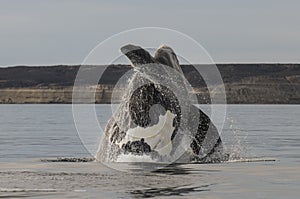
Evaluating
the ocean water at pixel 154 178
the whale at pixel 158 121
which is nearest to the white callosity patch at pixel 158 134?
the whale at pixel 158 121

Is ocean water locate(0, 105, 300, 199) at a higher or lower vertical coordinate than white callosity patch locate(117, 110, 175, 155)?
lower

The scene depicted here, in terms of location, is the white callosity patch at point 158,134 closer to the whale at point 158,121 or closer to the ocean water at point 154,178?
the whale at point 158,121

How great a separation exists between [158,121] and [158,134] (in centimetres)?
34

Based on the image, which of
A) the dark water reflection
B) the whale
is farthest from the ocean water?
the whale

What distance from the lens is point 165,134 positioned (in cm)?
2356

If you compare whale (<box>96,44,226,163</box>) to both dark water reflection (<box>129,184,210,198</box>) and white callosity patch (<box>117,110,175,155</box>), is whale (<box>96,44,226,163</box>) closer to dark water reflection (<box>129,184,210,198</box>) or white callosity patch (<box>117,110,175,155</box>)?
white callosity patch (<box>117,110,175,155</box>)

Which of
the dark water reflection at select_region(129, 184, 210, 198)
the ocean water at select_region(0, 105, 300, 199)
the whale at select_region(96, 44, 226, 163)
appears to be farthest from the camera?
the whale at select_region(96, 44, 226, 163)

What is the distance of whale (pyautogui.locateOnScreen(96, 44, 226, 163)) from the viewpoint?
23203 mm

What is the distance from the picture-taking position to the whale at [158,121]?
2320cm

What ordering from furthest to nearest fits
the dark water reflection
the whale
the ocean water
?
the whale
the ocean water
the dark water reflection

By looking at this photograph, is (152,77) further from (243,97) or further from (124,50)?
(243,97)

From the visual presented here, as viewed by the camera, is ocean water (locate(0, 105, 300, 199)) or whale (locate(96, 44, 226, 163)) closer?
ocean water (locate(0, 105, 300, 199))

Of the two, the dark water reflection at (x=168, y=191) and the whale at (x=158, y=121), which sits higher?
the whale at (x=158, y=121)

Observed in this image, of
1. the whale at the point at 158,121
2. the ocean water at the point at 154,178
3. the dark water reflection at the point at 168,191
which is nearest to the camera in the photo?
the dark water reflection at the point at 168,191
